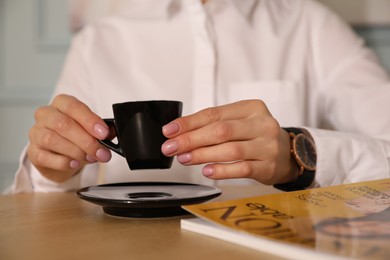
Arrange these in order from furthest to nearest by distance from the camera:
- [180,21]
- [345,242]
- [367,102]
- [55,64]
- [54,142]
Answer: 1. [55,64]
2. [180,21]
3. [367,102]
4. [54,142]
5. [345,242]

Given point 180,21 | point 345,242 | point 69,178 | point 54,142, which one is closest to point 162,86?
point 180,21

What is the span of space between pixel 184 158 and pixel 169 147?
0.05m

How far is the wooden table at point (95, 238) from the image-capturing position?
40 centimetres

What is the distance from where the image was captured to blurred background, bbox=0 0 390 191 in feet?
5.73

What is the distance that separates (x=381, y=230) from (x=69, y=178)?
634 mm

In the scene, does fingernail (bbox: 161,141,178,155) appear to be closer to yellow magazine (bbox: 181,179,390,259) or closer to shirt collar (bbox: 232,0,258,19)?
yellow magazine (bbox: 181,179,390,259)

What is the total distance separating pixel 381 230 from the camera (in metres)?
0.42

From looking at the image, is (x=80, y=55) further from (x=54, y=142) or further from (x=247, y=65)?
(x=54, y=142)

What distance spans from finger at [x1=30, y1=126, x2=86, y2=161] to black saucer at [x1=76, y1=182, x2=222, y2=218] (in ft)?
0.26

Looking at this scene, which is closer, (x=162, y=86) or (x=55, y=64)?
(x=162, y=86)

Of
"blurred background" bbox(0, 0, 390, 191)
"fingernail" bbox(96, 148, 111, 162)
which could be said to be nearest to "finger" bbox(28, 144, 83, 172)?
"fingernail" bbox(96, 148, 111, 162)

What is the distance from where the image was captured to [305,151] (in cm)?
78

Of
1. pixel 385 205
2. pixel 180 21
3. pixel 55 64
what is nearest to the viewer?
pixel 385 205

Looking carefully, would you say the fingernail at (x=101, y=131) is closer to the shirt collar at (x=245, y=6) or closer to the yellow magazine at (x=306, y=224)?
the yellow magazine at (x=306, y=224)
